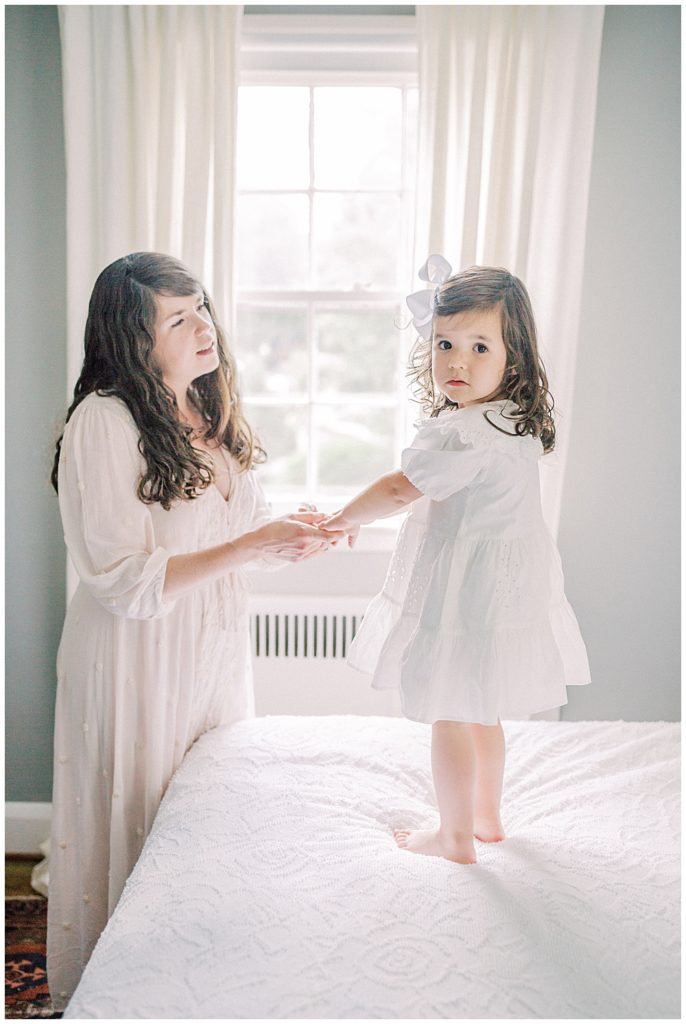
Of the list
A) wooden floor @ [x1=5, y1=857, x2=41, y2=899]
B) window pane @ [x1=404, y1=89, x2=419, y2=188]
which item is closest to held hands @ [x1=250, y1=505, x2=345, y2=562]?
window pane @ [x1=404, y1=89, x2=419, y2=188]

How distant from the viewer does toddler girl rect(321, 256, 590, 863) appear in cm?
153

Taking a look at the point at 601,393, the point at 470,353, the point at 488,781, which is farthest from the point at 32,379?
the point at 488,781

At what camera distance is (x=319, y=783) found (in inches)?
71.4

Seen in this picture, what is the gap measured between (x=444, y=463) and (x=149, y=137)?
1.65 meters

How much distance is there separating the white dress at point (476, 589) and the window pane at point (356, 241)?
1441mm

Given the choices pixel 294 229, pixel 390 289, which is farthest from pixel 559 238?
pixel 294 229

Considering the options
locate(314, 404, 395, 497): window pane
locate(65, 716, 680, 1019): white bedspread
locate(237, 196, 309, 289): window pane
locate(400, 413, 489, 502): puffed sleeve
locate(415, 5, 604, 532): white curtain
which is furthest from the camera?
locate(314, 404, 395, 497): window pane

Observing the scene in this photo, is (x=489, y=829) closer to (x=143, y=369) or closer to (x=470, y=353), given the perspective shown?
(x=470, y=353)

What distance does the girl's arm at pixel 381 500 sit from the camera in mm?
1618

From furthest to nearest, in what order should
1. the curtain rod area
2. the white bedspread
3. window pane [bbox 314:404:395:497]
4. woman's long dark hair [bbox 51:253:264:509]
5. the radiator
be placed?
window pane [bbox 314:404:395:497], the radiator, the curtain rod area, woman's long dark hair [bbox 51:253:264:509], the white bedspread

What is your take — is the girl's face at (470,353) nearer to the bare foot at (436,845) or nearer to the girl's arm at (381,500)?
the girl's arm at (381,500)

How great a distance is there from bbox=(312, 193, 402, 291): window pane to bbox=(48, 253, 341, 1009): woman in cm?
109

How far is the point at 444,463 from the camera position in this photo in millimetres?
1515

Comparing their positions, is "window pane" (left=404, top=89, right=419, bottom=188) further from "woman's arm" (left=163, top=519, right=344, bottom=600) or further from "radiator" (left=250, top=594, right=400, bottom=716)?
"woman's arm" (left=163, top=519, right=344, bottom=600)
